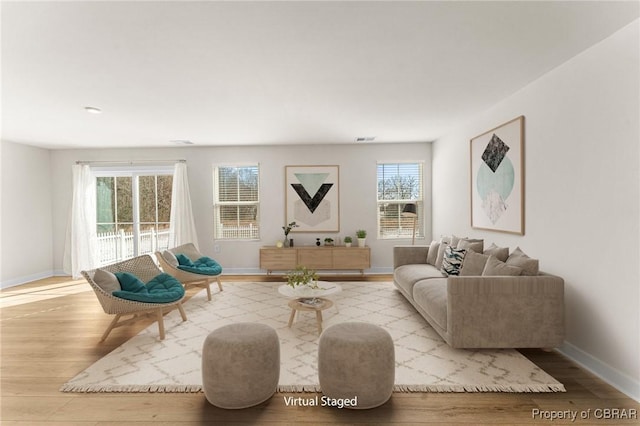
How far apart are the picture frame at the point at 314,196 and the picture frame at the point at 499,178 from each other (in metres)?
2.67

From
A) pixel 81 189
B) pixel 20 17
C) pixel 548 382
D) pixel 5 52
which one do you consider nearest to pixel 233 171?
pixel 81 189

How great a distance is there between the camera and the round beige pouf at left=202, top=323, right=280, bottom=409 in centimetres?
212

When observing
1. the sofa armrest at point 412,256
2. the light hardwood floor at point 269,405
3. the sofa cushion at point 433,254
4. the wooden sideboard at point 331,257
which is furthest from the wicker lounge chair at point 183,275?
the sofa cushion at point 433,254

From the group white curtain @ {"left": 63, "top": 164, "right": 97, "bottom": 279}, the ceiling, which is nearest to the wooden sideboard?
the ceiling

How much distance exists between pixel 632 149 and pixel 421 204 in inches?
168

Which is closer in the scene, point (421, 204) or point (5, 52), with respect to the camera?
point (5, 52)

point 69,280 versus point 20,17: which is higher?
point 20,17

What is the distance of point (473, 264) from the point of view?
3471mm

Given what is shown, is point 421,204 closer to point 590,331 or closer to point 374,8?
point 590,331

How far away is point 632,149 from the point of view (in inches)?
90.0

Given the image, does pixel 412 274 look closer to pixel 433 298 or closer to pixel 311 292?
pixel 433 298

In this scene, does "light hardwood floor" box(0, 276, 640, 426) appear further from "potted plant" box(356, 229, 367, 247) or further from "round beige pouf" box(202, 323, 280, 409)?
"potted plant" box(356, 229, 367, 247)

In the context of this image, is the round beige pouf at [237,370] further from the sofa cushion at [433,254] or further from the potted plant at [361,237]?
the potted plant at [361,237]

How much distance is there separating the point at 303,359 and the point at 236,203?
4366mm
